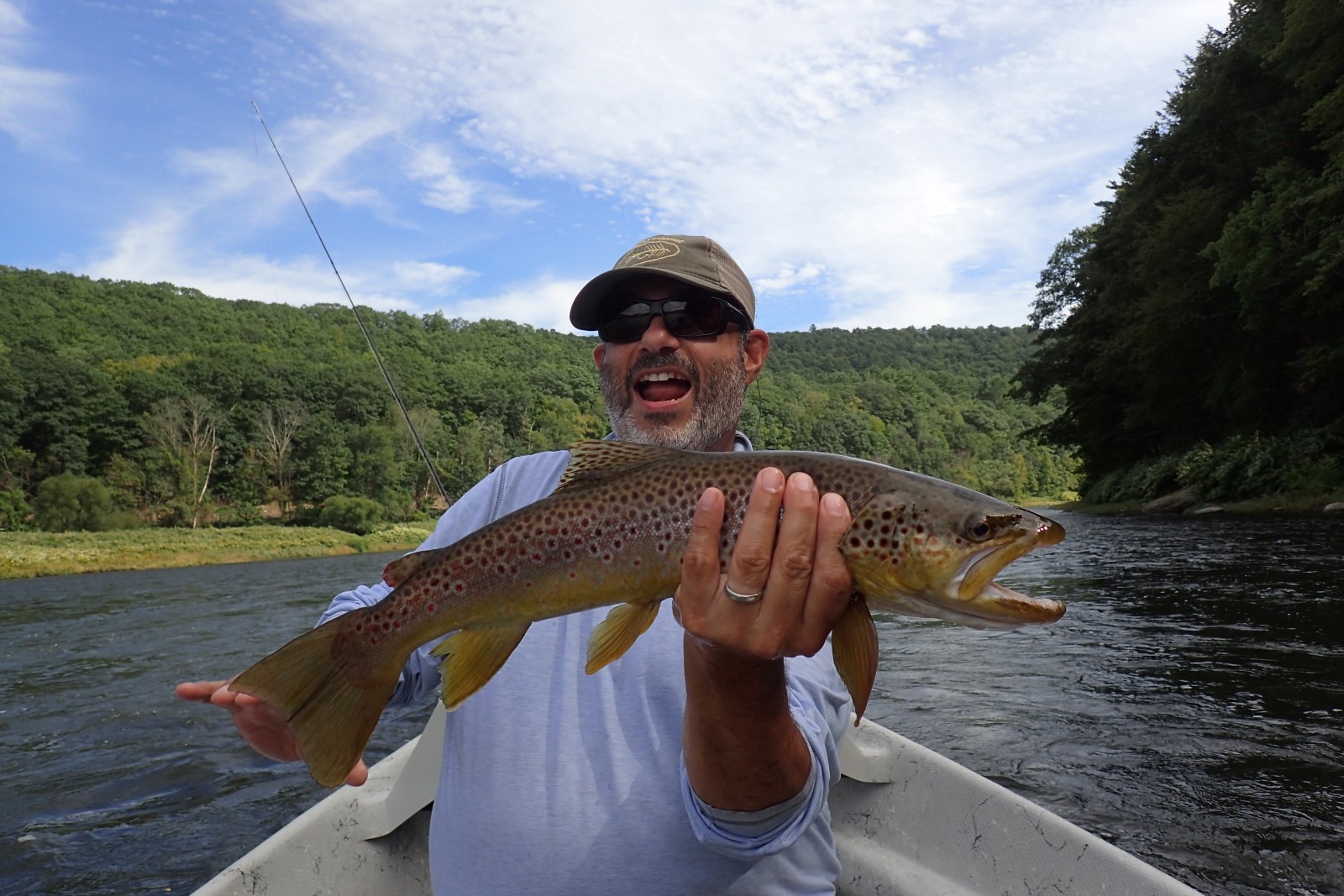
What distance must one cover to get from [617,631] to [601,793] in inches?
22.3

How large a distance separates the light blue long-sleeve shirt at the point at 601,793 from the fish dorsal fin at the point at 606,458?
59cm

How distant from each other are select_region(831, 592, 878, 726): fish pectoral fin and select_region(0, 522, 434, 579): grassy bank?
4398cm

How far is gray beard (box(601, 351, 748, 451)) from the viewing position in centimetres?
351

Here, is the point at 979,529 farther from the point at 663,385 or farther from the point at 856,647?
the point at 663,385

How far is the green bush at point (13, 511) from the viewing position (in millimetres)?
54344

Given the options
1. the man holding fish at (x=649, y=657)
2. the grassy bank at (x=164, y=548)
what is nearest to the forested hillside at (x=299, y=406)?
the grassy bank at (x=164, y=548)

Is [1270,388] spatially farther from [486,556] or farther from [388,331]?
[388,331]

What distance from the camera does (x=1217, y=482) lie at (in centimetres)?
2644

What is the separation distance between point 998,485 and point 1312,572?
73507 mm

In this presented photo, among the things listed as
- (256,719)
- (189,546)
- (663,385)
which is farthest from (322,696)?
(189,546)

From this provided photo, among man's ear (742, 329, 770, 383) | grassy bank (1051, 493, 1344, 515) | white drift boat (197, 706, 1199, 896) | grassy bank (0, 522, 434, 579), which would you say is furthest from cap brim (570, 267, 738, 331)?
grassy bank (0, 522, 434, 579)

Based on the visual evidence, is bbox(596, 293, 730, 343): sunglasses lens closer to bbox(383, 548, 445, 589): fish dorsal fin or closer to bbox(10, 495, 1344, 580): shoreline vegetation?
bbox(383, 548, 445, 589): fish dorsal fin

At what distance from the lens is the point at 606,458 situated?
240cm

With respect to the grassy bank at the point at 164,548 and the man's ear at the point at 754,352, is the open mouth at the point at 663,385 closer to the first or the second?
the man's ear at the point at 754,352
